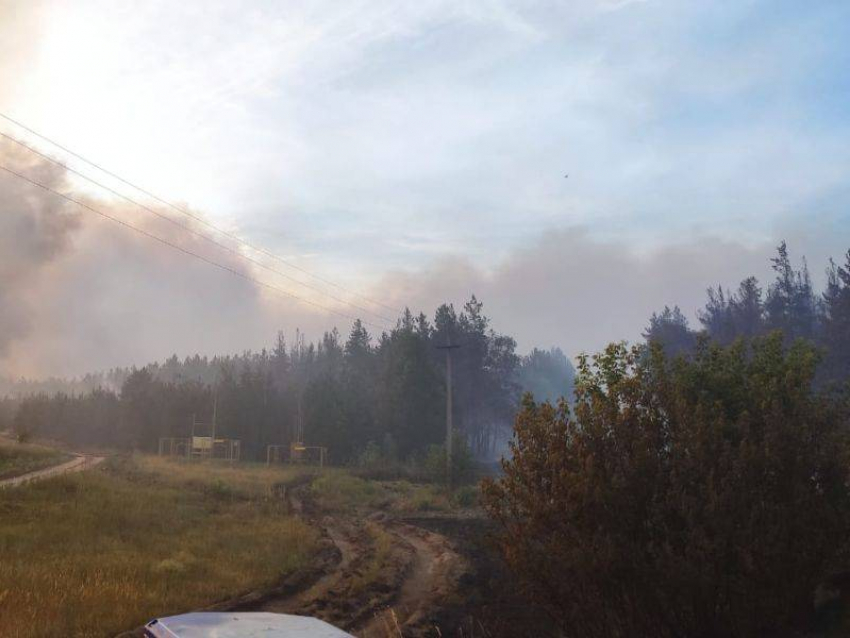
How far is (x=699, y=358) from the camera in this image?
1016 cm

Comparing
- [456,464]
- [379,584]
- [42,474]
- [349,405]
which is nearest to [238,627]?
[379,584]

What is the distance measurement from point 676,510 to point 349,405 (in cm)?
8134

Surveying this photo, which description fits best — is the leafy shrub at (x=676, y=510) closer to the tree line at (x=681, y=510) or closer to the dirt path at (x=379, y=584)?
the tree line at (x=681, y=510)

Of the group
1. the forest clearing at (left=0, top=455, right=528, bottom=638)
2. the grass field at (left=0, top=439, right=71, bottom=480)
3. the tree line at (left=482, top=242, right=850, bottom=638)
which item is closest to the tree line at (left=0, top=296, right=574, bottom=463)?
the grass field at (left=0, top=439, right=71, bottom=480)

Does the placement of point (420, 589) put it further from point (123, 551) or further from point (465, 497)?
point (465, 497)

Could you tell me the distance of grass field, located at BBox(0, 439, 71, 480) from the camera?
44.3m

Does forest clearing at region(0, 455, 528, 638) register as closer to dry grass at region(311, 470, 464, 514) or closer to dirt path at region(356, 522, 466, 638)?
dirt path at region(356, 522, 466, 638)

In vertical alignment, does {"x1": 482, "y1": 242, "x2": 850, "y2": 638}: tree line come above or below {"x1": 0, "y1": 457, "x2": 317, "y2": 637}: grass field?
above

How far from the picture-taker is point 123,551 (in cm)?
1848

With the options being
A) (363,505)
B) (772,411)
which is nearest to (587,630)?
(772,411)

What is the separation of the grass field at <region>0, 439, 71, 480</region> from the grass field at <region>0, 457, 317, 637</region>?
42.1 ft

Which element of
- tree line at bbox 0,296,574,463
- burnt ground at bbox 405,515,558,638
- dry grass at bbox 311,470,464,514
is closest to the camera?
burnt ground at bbox 405,515,558,638

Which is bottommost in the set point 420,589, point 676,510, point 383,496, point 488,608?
point 383,496

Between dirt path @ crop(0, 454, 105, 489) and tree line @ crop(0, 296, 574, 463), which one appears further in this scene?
tree line @ crop(0, 296, 574, 463)
